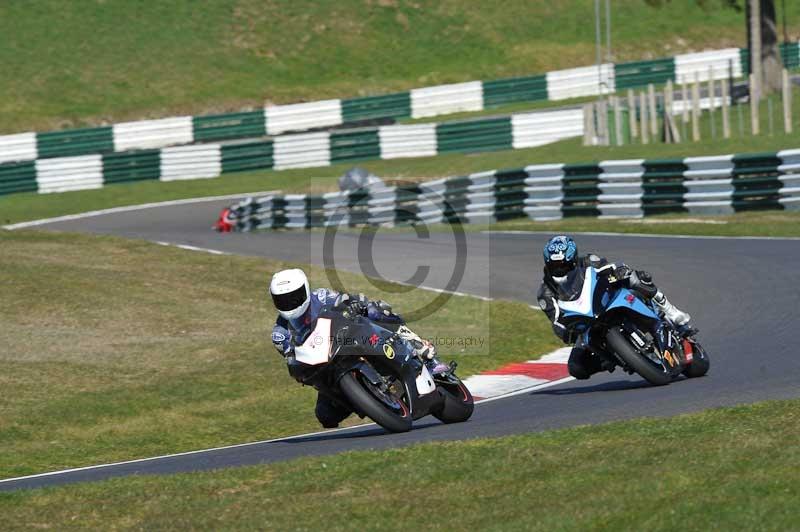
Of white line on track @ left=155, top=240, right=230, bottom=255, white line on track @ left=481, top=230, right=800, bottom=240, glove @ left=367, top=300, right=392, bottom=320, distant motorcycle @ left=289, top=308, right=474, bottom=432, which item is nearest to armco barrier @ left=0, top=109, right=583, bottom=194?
white line on track @ left=155, top=240, right=230, bottom=255

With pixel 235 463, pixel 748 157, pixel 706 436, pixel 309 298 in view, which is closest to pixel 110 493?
pixel 235 463

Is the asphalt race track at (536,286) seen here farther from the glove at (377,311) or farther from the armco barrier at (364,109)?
the armco barrier at (364,109)

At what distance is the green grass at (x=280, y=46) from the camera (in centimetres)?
4891

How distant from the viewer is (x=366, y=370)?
1002 centimetres

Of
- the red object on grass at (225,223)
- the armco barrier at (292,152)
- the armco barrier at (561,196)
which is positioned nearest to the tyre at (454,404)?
the armco barrier at (561,196)

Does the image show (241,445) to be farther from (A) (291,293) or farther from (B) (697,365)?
(B) (697,365)

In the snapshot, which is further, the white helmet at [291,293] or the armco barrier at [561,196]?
the armco barrier at [561,196]

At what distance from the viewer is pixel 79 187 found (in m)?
38.0

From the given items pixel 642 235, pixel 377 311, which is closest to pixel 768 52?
pixel 642 235

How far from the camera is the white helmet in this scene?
9.73m

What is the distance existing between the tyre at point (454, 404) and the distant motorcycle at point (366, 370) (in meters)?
0.30

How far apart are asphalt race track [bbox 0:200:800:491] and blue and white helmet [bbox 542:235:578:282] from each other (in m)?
1.15

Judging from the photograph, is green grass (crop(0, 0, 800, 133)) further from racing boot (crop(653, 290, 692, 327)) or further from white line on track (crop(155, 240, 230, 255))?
racing boot (crop(653, 290, 692, 327))

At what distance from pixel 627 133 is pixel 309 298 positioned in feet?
85.3
